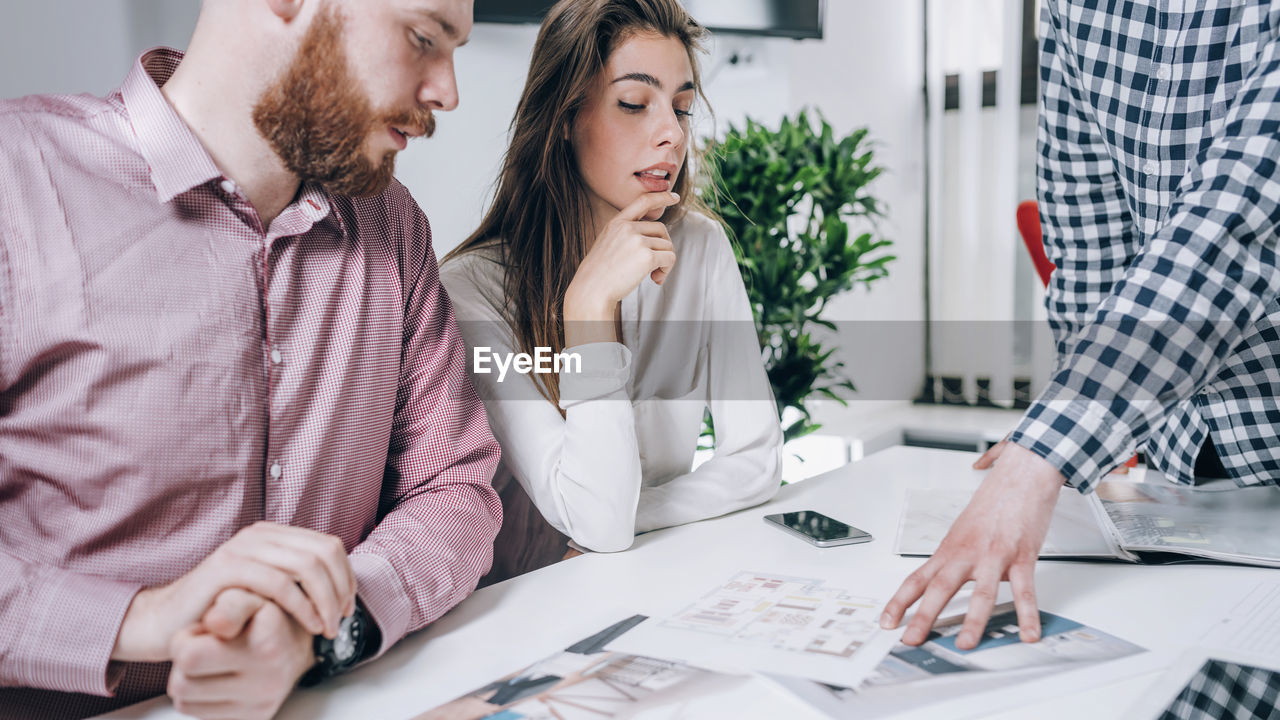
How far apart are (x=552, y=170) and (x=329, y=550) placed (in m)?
0.90

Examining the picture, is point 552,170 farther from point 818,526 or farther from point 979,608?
point 979,608

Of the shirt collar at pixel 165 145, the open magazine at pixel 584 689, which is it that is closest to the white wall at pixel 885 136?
the shirt collar at pixel 165 145

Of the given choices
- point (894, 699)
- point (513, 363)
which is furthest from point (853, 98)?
point (894, 699)

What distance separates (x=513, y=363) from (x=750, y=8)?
2342 millimetres

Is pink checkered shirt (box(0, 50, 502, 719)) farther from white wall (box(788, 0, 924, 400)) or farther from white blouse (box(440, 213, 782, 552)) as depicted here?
white wall (box(788, 0, 924, 400))

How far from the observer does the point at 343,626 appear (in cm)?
75

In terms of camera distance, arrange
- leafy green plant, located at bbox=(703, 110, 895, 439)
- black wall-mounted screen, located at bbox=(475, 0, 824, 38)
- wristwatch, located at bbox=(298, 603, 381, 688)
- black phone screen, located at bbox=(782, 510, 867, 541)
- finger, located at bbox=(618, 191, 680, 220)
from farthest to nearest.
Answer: black wall-mounted screen, located at bbox=(475, 0, 824, 38) → leafy green plant, located at bbox=(703, 110, 895, 439) → finger, located at bbox=(618, 191, 680, 220) → black phone screen, located at bbox=(782, 510, 867, 541) → wristwatch, located at bbox=(298, 603, 381, 688)

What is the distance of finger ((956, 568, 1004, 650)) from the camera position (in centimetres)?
75

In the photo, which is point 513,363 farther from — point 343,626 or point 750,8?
point 750,8

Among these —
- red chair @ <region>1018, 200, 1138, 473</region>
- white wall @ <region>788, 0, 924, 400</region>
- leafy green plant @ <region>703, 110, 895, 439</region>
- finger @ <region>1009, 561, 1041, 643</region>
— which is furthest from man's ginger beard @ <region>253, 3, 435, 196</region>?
white wall @ <region>788, 0, 924, 400</region>

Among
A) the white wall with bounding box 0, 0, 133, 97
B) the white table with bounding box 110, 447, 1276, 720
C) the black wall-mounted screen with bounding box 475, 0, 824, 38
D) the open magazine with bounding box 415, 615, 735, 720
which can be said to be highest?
the black wall-mounted screen with bounding box 475, 0, 824, 38

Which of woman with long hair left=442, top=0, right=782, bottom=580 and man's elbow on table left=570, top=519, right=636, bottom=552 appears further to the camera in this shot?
woman with long hair left=442, top=0, right=782, bottom=580

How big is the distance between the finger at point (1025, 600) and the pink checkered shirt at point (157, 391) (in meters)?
0.54

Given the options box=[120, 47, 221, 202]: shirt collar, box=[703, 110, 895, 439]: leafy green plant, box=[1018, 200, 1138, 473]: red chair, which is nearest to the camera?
box=[120, 47, 221, 202]: shirt collar
